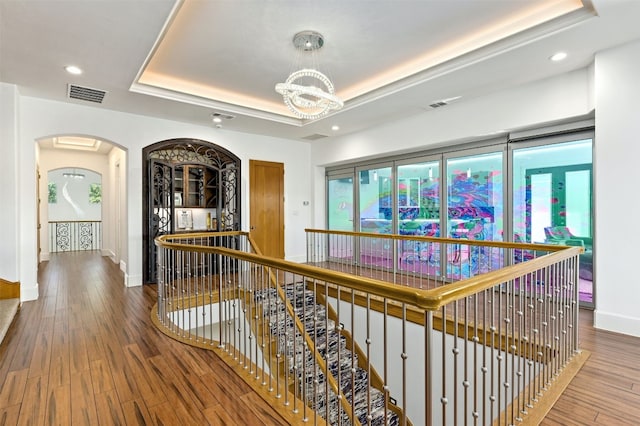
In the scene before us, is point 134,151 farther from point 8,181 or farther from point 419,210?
point 419,210

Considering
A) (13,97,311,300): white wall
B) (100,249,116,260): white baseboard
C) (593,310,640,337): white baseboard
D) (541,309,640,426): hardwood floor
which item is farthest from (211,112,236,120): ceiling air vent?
(593,310,640,337): white baseboard

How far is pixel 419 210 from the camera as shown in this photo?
636 cm

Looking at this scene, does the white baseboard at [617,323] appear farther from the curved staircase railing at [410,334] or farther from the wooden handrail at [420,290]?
the wooden handrail at [420,290]

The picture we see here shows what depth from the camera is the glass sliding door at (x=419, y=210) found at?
6.07 metres

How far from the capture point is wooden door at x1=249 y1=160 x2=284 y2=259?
7.40 metres

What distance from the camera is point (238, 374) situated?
9.14 feet

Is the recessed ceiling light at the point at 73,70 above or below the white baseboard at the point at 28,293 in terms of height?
above

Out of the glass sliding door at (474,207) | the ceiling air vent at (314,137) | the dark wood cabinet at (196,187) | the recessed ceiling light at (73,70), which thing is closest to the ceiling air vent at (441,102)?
the glass sliding door at (474,207)

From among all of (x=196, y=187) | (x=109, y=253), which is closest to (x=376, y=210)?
(x=196, y=187)

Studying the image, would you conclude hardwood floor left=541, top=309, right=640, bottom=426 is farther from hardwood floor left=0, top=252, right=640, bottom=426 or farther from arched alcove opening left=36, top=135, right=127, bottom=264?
arched alcove opening left=36, top=135, right=127, bottom=264

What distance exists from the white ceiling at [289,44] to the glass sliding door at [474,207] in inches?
45.2

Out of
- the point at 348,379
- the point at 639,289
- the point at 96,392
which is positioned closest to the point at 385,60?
the point at 639,289

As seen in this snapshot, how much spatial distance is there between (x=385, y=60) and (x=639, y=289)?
3.78 meters

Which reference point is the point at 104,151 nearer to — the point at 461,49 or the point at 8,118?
the point at 8,118
